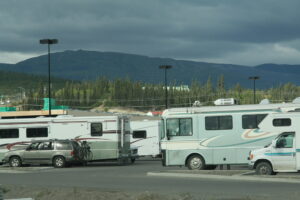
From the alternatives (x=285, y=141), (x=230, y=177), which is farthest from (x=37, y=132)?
(x=285, y=141)

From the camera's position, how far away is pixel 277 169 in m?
24.1

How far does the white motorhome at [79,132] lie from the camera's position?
117 feet

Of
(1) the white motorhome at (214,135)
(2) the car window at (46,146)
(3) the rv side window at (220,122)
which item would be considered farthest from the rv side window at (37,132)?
(3) the rv side window at (220,122)

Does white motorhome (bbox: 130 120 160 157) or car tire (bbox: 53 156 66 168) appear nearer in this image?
car tire (bbox: 53 156 66 168)

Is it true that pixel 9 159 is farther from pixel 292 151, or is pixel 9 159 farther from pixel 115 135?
pixel 292 151

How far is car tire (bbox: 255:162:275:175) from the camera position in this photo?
79.6ft

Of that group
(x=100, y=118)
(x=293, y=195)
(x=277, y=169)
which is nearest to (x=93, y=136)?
(x=100, y=118)

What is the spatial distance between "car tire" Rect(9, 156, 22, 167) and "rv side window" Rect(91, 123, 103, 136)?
4513mm

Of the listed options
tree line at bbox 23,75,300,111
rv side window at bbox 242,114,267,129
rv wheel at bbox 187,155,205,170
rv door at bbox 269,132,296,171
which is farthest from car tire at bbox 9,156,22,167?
tree line at bbox 23,75,300,111

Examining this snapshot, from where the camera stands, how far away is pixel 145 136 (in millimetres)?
43594

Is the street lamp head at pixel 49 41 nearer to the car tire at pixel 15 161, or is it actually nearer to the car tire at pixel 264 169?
the car tire at pixel 15 161

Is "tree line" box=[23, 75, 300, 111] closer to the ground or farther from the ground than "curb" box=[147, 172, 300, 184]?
farther from the ground

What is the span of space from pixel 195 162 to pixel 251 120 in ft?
10.6

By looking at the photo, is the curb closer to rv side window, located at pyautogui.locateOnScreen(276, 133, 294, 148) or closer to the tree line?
rv side window, located at pyautogui.locateOnScreen(276, 133, 294, 148)
